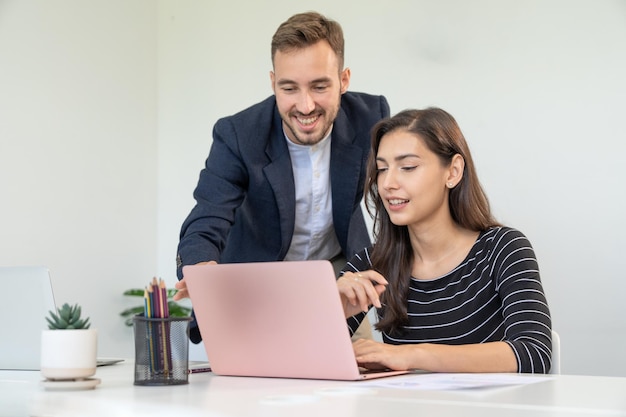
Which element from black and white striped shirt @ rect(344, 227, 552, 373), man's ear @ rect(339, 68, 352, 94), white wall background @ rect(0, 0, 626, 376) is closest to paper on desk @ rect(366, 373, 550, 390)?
black and white striped shirt @ rect(344, 227, 552, 373)

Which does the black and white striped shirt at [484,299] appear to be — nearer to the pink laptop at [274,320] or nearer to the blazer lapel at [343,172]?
the pink laptop at [274,320]

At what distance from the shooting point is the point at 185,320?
1446 millimetres

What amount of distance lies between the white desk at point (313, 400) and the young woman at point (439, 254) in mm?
391

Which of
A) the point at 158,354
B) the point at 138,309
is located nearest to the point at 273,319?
the point at 158,354

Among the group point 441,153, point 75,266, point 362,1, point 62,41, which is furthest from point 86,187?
point 441,153

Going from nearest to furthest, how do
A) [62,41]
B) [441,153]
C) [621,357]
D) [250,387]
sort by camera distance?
[250,387]
[441,153]
[621,357]
[62,41]

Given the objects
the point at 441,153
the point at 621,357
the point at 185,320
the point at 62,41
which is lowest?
the point at 621,357

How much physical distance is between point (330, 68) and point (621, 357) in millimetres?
1764

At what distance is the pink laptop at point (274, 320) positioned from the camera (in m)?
1.41

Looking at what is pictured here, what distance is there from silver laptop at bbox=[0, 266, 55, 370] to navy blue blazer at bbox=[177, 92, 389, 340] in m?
0.68

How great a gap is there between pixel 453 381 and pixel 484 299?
596 mm

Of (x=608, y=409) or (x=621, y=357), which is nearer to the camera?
(x=608, y=409)

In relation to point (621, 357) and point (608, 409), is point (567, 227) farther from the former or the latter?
point (608, 409)

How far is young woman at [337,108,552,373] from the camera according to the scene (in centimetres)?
183
